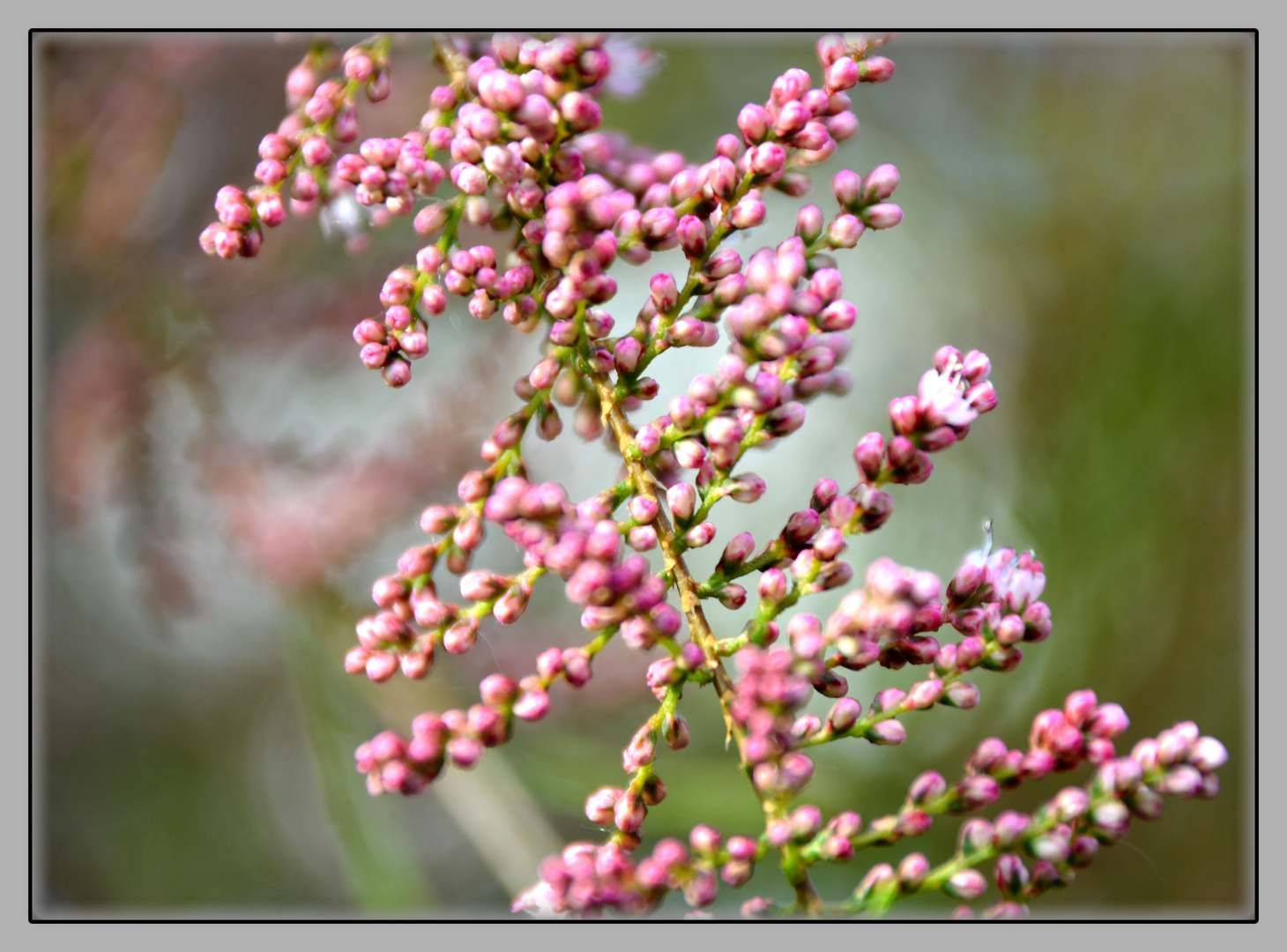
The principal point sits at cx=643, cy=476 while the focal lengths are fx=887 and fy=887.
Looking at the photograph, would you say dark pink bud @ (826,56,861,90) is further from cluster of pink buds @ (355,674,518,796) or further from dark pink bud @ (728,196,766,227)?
cluster of pink buds @ (355,674,518,796)

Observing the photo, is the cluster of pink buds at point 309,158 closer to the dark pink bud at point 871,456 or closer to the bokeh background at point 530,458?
the dark pink bud at point 871,456

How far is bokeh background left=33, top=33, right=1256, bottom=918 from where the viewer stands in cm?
190

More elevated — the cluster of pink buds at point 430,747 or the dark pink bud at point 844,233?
the dark pink bud at point 844,233

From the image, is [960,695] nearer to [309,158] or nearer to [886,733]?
[886,733]

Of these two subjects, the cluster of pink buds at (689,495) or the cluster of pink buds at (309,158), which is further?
the cluster of pink buds at (309,158)

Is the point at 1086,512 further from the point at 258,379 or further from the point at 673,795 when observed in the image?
the point at 258,379

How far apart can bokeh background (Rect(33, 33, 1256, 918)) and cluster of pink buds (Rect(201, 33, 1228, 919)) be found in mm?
624

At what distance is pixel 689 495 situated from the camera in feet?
2.39

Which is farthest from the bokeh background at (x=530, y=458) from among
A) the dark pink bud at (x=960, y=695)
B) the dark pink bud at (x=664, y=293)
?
the dark pink bud at (x=664, y=293)

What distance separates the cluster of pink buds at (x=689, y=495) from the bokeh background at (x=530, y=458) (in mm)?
624

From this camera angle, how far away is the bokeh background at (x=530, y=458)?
74.9 inches

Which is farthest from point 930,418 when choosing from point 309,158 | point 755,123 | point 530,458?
point 530,458

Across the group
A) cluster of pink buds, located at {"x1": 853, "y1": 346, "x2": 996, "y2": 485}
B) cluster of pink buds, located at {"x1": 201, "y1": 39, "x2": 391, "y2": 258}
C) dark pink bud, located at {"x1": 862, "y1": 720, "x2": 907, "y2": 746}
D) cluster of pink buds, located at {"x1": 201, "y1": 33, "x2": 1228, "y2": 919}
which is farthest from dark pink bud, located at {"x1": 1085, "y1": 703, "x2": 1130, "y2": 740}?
cluster of pink buds, located at {"x1": 201, "y1": 39, "x2": 391, "y2": 258}

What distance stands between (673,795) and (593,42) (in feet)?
5.20
